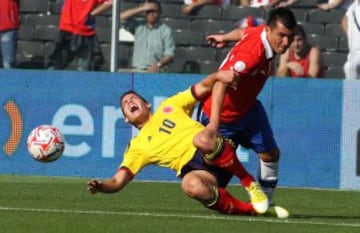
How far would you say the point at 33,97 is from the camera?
52.8 feet

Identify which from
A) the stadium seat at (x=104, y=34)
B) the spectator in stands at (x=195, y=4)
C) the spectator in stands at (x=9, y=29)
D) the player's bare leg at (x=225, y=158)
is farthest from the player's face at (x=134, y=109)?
the spectator in stands at (x=195, y=4)

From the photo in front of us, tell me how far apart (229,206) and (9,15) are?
7475 millimetres

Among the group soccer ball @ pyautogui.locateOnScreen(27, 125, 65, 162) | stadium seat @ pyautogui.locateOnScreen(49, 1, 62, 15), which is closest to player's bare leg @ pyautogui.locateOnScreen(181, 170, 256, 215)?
soccer ball @ pyautogui.locateOnScreen(27, 125, 65, 162)

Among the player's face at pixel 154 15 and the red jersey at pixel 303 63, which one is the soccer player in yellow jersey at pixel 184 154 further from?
the player's face at pixel 154 15

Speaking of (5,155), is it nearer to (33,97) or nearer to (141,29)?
(33,97)


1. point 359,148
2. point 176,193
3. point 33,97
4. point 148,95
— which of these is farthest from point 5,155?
point 359,148

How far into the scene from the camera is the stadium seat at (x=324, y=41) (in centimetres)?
1672

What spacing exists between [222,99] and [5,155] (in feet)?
20.1

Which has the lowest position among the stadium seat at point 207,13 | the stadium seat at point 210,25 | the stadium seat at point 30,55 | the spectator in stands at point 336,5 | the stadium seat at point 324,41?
the stadium seat at point 30,55

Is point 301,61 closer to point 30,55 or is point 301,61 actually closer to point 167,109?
point 30,55

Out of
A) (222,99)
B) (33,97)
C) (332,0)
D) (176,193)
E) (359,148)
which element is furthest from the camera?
(332,0)

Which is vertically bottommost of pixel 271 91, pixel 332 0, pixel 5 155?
pixel 5 155

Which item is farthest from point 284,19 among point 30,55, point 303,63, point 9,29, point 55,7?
point 55,7

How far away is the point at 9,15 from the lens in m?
17.2
